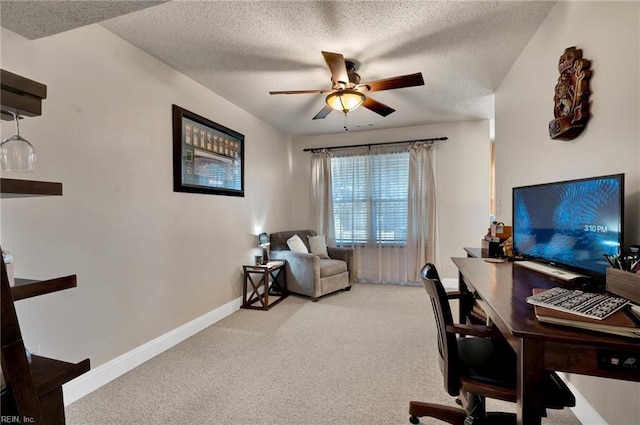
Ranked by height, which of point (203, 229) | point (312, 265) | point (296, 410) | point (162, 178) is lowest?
point (296, 410)

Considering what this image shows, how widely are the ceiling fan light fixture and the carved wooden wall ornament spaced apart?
4.26ft

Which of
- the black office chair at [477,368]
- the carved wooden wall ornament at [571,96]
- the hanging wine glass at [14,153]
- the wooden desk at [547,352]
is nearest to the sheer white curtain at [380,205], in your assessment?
the carved wooden wall ornament at [571,96]

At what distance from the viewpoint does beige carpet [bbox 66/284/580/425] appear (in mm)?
1691

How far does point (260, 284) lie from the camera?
146 inches

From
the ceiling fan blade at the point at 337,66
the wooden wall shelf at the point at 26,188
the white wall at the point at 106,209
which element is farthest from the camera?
the ceiling fan blade at the point at 337,66

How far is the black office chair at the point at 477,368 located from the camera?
110 centimetres

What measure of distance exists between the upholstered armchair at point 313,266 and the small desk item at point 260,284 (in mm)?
138

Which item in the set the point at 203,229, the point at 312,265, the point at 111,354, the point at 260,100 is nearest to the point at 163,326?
the point at 111,354

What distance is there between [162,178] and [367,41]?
201 cm

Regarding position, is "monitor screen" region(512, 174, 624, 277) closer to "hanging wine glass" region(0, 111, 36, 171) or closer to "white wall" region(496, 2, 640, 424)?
"white wall" region(496, 2, 640, 424)

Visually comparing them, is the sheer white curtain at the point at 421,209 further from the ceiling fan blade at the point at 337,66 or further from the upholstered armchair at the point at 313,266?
the ceiling fan blade at the point at 337,66

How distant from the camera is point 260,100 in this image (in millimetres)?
3416

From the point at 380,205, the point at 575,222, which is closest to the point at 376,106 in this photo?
the point at 575,222

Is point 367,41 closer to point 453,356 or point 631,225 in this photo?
point 631,225
